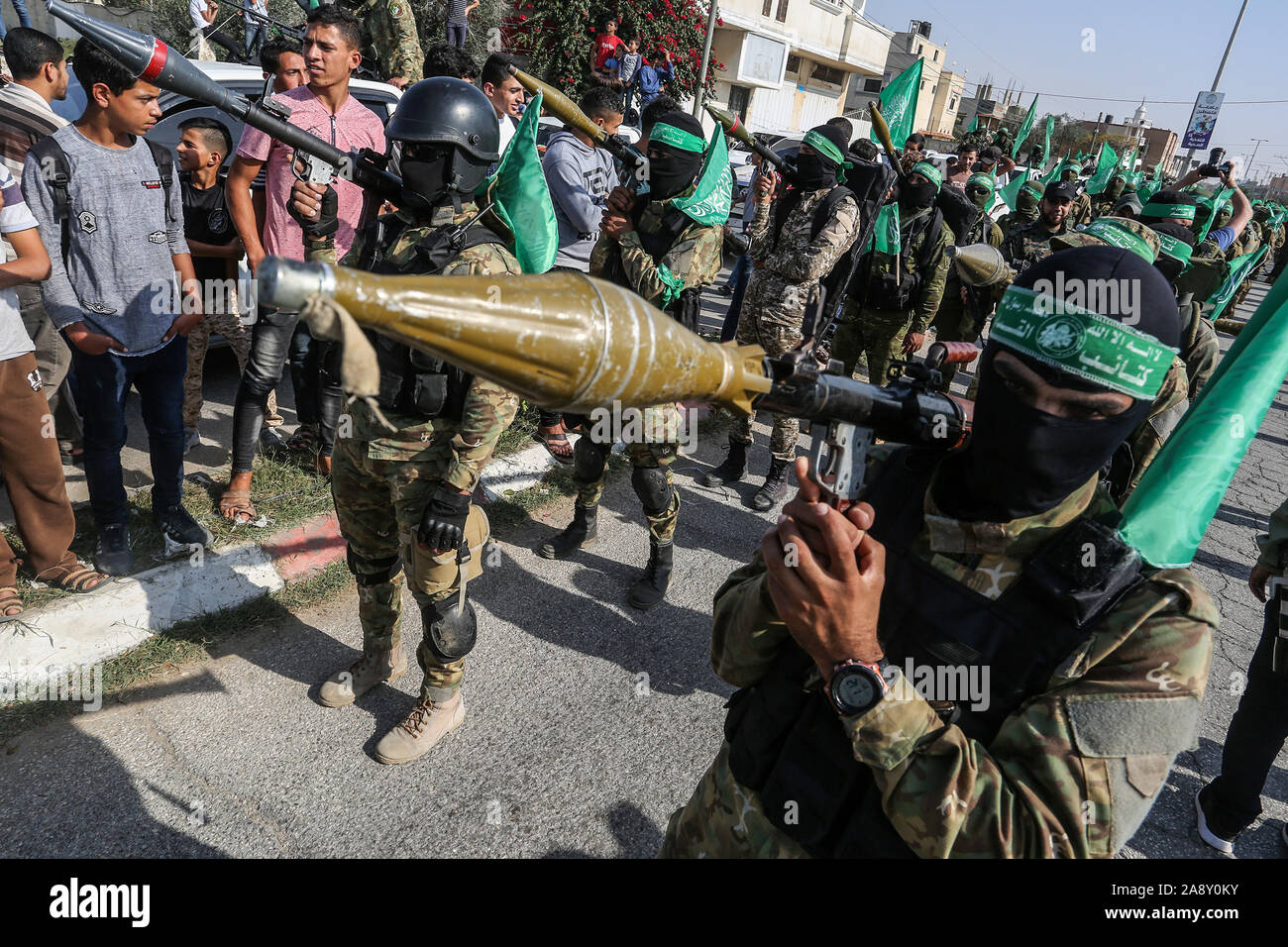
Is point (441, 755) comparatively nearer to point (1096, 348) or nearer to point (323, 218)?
point (323, 218)

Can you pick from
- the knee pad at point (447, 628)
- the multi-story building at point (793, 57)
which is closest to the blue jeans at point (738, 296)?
the knee pad at point (447, 628)

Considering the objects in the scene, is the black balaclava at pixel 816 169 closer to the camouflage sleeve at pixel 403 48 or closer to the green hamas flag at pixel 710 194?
the green hamas flag at pixel 710 194

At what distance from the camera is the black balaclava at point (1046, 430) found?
119 cm

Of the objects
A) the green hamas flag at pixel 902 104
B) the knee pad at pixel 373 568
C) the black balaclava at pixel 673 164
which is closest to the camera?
the knee pad at pixel 373 568

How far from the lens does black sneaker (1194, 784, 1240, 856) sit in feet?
9.50

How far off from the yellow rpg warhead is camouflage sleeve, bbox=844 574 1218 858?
0.62 metres

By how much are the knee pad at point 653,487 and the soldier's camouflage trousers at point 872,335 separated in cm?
254

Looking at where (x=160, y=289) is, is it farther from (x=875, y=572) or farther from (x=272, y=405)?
(x=875, y=572)

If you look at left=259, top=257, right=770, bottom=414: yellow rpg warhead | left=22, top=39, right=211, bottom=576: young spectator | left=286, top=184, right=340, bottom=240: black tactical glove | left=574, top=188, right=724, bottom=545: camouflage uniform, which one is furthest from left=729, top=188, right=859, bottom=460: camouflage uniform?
left=259, top=257, right=770, bottom=414: yellow rpg warhead

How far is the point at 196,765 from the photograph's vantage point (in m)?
2.63

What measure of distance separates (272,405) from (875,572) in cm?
498
